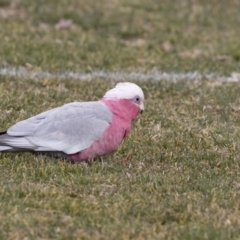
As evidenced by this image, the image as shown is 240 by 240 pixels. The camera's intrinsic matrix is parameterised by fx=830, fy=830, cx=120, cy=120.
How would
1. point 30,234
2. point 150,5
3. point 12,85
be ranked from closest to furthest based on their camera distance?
1. point 30,234
2. point 12,85
3. point 150,5

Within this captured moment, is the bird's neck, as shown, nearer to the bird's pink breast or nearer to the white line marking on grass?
the bird's pink breast

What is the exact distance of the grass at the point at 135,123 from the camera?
495 cm

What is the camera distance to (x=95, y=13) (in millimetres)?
11977

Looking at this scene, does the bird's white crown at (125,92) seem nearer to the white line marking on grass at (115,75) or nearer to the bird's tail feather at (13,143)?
the bird's tail feather at (13,143)

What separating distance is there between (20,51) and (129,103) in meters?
3.83

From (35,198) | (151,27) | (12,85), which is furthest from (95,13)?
(35,198)

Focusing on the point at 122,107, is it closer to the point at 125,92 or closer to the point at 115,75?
the point at 125,92

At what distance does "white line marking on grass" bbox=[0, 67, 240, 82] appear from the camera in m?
8.90

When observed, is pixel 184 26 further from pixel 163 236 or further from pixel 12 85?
pixel 163 236

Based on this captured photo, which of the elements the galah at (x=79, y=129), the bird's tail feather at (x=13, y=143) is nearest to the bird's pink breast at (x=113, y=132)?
the galah at (x=79, y=129)

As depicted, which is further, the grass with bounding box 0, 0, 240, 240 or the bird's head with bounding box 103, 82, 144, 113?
the bird's head with bounding box 103, 82, 144, 113

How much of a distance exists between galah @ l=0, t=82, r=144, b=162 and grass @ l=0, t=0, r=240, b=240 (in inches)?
4.9

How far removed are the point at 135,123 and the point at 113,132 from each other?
4.51 ft

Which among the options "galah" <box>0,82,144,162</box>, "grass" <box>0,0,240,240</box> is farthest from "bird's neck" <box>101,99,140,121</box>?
"grass" <box>0,0,240,240</box>
